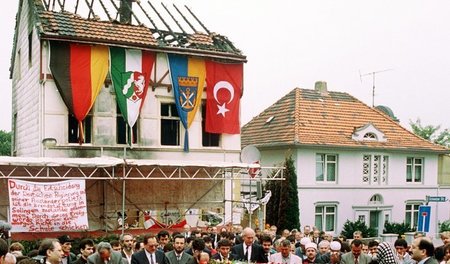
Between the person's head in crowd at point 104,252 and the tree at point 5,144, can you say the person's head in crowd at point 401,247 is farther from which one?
the tree at point 5,144

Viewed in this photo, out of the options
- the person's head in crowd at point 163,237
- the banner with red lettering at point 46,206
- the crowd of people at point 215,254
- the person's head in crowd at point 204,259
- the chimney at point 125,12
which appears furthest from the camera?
the chimney at point 125,12

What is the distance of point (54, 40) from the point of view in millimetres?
22047

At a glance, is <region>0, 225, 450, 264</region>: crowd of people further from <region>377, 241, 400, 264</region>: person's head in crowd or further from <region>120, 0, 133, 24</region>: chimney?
<region>120, 0, 133, 24</region>: chimney

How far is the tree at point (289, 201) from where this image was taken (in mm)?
28812

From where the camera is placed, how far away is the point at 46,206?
707 inches

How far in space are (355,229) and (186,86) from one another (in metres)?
A: 12.3

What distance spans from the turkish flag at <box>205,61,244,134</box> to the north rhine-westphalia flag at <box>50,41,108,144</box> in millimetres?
4420

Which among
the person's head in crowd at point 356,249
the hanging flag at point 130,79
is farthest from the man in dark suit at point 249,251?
the hanging flag at point 130,79

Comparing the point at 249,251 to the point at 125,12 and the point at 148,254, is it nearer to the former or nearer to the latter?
the point at 148,254

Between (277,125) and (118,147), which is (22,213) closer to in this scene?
(118,147)

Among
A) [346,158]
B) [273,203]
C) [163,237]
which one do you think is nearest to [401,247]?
[163,237]

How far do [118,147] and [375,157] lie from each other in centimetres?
1653

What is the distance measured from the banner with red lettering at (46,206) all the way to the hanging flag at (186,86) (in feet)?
21.6

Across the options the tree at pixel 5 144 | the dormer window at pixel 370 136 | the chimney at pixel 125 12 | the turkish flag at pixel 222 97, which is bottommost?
the tree at pixel 5 144
